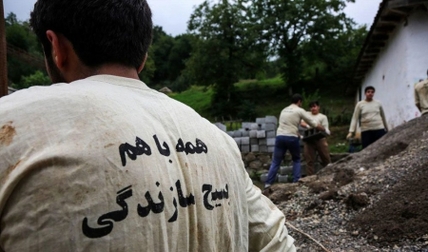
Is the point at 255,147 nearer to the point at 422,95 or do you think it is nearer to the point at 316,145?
the point at 316,145

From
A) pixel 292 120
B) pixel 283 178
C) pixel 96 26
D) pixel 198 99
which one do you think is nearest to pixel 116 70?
pixel 96 26

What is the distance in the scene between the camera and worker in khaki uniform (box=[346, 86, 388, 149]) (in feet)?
26.0

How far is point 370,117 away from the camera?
26.2 ft

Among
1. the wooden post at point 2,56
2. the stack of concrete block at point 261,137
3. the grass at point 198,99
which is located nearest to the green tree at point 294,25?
the grass at point 198,99

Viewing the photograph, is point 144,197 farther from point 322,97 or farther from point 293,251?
point 322,97

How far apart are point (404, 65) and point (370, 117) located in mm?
3100

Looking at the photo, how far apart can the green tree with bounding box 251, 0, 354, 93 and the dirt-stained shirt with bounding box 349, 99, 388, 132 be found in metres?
21.6

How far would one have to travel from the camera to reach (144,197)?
0.84 meters

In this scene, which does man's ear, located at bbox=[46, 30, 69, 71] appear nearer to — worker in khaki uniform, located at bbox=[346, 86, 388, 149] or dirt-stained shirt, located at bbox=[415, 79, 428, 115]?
worker in khaki uniform, located at bbox=[346, 86, 388, 149]

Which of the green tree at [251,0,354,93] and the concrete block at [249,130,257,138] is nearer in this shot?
the concrete block at [249,130,257,138]

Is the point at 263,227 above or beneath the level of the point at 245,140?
above

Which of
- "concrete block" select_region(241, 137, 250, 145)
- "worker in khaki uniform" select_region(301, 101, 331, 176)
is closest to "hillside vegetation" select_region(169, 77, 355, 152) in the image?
"concrete block" select_region(241, 137, 250, 145)

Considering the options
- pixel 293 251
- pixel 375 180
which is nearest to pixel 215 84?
pixel 375 180

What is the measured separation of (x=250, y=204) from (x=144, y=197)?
0.40m
